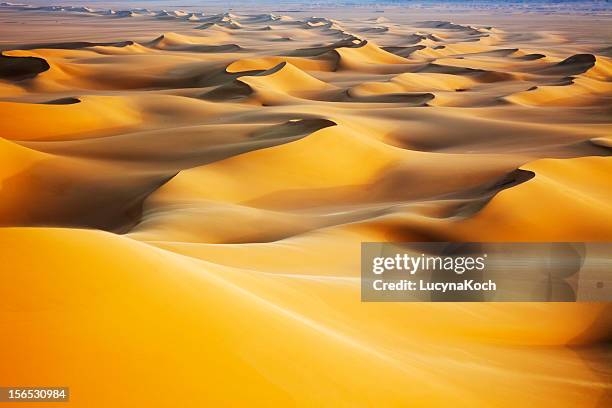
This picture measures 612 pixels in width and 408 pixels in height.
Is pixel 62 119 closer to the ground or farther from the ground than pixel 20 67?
farther from the ground

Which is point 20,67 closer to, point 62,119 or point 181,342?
point 62,119

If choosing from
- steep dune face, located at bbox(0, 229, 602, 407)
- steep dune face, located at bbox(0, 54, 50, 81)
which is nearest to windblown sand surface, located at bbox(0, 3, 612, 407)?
steep dune face, located at bbox(0, 229, 602, 407)

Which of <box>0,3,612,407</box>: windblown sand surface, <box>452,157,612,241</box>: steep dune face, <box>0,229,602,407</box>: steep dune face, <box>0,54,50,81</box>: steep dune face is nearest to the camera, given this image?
<box>0,229,602,407</box>: steep dune face

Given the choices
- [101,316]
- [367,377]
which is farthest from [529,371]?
[101,316]

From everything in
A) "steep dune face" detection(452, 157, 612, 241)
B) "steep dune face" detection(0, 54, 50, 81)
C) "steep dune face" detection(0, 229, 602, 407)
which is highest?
"steep dune face" detection(0, 229, 602, 407)

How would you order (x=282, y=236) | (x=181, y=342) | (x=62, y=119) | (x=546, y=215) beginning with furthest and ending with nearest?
(x=62, y=119) < (x=546, y=215) < (x=282, y=236) < (x=181, y=342)

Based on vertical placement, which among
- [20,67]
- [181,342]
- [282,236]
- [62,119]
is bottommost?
[20,67]

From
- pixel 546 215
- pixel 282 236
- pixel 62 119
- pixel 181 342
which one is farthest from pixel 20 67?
pixel 181 342

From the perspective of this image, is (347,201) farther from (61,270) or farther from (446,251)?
(61,270)

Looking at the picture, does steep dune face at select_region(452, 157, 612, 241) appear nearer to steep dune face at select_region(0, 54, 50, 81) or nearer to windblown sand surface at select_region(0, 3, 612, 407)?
windblown sand surface at select_region(0, 3, 612, 407)
